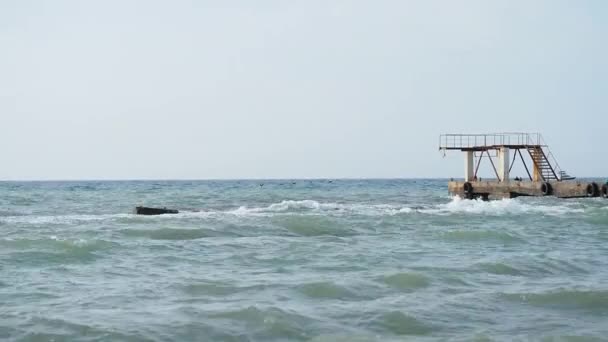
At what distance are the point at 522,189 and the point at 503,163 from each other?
88.4 inches

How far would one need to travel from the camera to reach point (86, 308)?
30.5 ft

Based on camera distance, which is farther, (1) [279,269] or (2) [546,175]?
(2) [546,175]

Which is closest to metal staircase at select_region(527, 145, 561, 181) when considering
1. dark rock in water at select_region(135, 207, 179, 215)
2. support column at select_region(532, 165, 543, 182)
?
support column at select_region(532, 165, 543, 182)

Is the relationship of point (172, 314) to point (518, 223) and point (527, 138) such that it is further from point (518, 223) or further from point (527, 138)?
point (527, 138)

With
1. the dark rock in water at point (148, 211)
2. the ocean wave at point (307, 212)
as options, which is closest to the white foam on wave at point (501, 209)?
the ocean wave at point (307, 212)

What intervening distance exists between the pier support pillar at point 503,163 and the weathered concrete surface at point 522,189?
21.9 inches

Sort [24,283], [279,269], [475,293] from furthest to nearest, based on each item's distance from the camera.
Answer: [279,269] < [24,283] < [475,293]

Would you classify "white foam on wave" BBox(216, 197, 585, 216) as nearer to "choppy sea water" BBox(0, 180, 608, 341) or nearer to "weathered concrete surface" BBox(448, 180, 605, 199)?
"weathered concrete surface" BBox(448, 180, 605, 199)

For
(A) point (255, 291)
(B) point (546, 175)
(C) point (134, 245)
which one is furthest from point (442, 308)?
(B) point (546, 175)

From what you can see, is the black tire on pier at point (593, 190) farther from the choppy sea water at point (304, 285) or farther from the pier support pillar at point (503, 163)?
the choppy sea water at point (304, 285)

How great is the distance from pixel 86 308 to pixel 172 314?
1296mm

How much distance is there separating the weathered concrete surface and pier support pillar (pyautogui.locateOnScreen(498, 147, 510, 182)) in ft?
1.82

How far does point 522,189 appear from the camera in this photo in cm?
4166

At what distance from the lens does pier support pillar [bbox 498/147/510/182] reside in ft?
141
